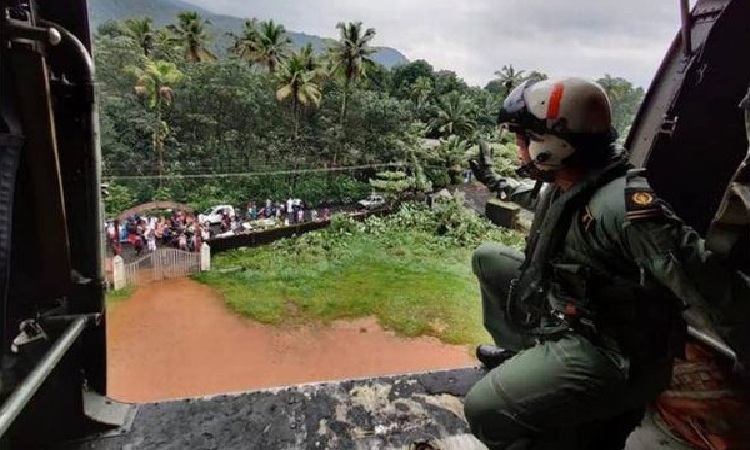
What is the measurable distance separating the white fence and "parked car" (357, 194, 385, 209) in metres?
4.86

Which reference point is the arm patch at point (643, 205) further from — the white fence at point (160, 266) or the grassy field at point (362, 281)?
the white fence at point (160, 266)

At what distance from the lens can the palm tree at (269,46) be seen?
1691 centimetres

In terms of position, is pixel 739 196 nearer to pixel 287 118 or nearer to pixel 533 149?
pixel 533 149

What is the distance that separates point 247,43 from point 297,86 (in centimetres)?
267

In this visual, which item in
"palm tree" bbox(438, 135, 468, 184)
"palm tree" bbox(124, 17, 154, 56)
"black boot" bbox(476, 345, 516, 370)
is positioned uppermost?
"palm tree" bbox(124, 17, 154, 56)

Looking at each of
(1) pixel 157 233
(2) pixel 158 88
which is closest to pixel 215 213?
(1) pixel 157 233

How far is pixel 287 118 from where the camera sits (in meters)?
16.2

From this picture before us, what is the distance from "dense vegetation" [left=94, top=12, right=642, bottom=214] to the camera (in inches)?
558

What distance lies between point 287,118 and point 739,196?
16.0 metres

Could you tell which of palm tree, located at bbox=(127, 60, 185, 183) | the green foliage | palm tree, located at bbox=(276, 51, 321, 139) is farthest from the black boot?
palm tree, located at bbox=(276, 51, 321, 139)

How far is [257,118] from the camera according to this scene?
15891mm

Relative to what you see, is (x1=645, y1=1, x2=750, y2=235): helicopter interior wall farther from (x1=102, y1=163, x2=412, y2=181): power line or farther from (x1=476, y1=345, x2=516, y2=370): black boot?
(x1=102, y1=163, x2=412, y2=181): power line

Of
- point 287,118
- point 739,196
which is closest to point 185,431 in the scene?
point 739,196

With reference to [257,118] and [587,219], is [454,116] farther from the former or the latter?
[587,219]
